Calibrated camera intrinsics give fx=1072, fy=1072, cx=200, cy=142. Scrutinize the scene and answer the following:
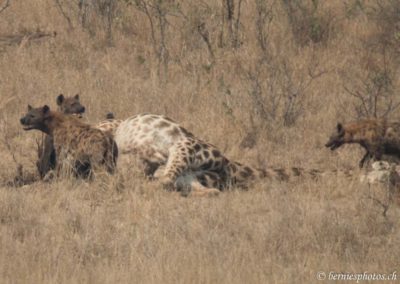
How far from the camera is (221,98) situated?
12719 millimetres

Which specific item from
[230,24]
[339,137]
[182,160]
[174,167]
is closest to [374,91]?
[339,137]

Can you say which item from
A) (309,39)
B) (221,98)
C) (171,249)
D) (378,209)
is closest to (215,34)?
(309,39)

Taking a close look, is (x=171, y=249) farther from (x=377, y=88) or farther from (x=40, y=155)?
(x=377, y=88)

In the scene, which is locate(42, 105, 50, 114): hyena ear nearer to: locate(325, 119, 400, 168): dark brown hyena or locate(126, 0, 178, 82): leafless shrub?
locate(325, 119, 400, 168): dark brown hyena

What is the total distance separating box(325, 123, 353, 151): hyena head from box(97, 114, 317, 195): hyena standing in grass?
0.81 meters

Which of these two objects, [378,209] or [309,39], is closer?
[378,209]

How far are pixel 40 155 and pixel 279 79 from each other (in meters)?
3.70

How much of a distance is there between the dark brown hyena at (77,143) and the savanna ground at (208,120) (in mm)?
241

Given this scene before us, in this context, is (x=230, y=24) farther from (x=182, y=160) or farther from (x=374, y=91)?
(x=182, y=160)

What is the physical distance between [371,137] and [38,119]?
10.9 feet

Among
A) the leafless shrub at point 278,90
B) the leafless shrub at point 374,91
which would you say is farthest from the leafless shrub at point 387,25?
the leafless shrub at point 278,90

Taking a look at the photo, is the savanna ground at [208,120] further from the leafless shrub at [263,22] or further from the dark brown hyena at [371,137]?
the dark brown hyena at [371,137]

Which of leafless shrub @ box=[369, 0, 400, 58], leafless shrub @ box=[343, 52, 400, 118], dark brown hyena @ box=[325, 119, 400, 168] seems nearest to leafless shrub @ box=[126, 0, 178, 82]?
leafless shrub @ box=[343, 52, 400, 118]

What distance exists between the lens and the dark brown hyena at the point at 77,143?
9.93m
